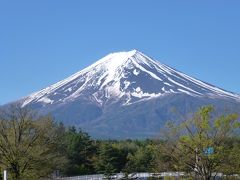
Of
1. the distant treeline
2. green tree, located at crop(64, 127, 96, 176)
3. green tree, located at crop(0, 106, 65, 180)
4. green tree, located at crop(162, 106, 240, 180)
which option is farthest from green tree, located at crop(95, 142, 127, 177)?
green tree, located at crop(162, 106, 240, 180)

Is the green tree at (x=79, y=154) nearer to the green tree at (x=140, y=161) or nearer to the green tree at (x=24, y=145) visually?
the green tree at (x=140, y=161)

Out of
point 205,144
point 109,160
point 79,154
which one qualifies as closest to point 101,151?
point 109,160

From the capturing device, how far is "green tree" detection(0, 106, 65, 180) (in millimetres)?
37656

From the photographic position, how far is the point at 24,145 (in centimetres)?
3825

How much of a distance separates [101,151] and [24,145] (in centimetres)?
3310

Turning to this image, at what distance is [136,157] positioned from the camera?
72750 mm

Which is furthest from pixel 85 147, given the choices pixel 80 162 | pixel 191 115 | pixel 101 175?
pixel 191 115

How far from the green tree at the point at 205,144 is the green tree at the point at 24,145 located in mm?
13176

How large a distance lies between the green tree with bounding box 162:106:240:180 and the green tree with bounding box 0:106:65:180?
13.2m

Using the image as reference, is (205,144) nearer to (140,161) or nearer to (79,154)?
(140,161)

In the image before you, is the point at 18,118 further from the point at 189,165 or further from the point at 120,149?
the point at 120,149

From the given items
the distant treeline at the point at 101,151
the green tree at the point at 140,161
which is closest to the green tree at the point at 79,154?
the distant treeline at the point at 101,151

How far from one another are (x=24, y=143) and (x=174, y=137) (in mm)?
14096

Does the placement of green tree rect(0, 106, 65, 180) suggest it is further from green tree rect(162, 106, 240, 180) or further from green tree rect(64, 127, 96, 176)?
green tree rect(64, 127, 96, 176)
